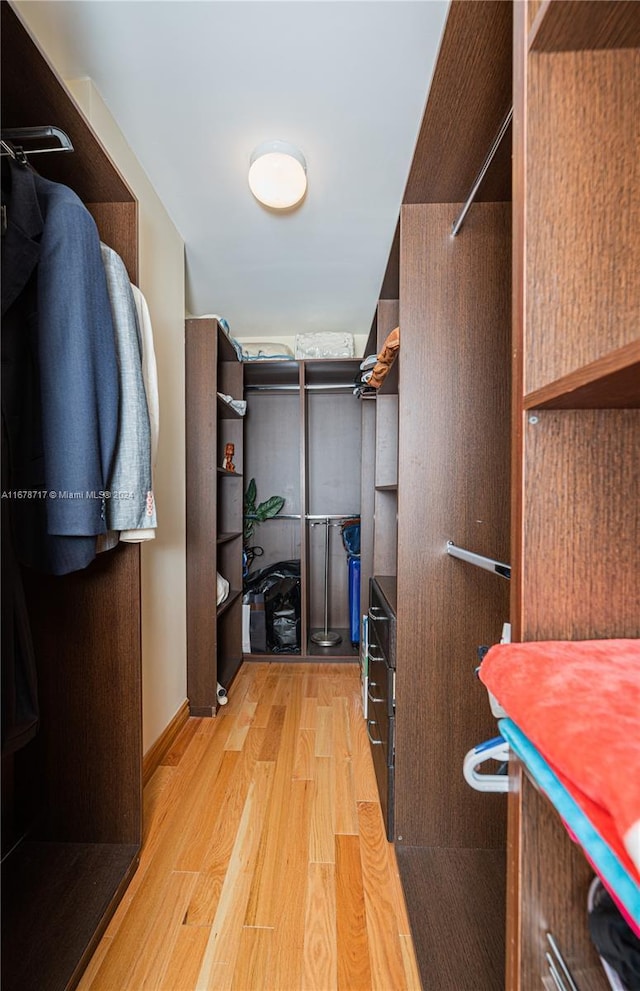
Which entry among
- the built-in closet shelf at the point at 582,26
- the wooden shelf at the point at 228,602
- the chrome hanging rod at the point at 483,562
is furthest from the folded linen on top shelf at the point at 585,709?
the wooden shelf at the point at 228,602

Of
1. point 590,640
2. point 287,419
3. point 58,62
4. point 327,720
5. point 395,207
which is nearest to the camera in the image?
point 590,640

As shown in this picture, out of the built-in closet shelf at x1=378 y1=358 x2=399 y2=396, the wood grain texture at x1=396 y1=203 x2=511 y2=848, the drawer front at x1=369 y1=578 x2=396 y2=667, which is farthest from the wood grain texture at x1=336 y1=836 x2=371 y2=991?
the built-in closet shelf at x1=378 y1=358 x2=399 y2=396

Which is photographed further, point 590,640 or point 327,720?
point 327,720

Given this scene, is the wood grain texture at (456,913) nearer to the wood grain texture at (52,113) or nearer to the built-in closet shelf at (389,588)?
the built-in closet shelf at (389,588)

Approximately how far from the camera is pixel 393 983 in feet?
3.17

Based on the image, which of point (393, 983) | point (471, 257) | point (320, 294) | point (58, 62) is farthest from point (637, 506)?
point (320, 294)

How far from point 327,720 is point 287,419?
81.7 inches

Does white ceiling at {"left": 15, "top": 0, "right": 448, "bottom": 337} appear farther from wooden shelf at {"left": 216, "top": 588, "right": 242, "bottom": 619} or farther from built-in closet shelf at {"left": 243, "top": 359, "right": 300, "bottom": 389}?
wooden shelf at {"left": 216, "top": 588, "right": 242, "bottom": 619}

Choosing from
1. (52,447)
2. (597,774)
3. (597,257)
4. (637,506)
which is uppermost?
(597,257)

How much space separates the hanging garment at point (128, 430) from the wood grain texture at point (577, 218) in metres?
0.90

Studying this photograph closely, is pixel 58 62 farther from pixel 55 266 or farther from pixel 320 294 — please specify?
pixel 320 294

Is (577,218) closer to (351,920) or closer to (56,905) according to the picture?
(351,920)

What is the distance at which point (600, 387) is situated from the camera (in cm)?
43

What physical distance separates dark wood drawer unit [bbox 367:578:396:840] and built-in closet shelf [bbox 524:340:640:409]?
98 centimetres
